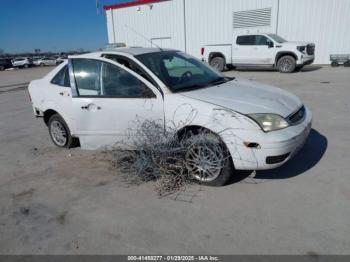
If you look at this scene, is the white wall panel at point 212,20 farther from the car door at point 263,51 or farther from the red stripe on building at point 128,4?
the car door at point 263,51

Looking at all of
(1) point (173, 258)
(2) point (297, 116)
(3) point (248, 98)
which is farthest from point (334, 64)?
(1) point (173, 258)

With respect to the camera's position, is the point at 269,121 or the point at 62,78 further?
the point at 62,78

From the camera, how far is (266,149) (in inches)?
128

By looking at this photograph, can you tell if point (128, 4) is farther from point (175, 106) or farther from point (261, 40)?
point (175, 106)

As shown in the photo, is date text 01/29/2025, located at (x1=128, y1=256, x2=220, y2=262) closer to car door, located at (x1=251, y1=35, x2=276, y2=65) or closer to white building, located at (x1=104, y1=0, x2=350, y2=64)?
white building, located at (x1=104, y1=0, x2=350, y2=64)

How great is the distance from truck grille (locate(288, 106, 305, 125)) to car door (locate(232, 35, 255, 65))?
1248 centimetres

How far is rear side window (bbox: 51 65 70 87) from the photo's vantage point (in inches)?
189

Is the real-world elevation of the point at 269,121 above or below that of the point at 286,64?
above

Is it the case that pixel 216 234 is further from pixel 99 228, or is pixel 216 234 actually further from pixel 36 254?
pixel 36 254

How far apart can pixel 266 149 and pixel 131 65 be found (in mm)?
2063

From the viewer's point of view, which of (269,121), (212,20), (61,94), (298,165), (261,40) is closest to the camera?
(269,121)

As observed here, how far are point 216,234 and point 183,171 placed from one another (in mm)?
1130

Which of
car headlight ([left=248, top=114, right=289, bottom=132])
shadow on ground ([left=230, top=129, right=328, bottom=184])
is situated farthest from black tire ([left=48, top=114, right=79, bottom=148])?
car headlight ([left=248, top=114, right=289, bottom=132])

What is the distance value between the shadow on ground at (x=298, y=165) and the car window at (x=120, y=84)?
64.3 inches
